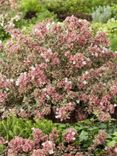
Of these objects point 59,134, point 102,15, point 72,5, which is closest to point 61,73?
point 59,134

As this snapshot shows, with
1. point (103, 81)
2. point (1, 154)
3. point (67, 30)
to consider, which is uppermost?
point (67, 30)

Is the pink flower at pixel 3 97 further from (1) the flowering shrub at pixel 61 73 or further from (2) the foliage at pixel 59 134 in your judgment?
(2) the foliage at pixel 59 134

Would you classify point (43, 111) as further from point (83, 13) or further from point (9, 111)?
point (83, 13)

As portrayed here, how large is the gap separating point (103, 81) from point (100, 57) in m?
0.38

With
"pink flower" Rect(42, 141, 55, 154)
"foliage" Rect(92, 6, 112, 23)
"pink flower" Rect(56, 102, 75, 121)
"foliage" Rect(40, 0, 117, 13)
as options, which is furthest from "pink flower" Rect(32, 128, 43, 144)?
"foliage" Rect(40, 0, 117, 13)

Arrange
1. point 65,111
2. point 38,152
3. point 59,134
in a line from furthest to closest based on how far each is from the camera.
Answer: point 65,111 → point 59,134 → point 38,152

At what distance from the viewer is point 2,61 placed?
7277 millimetres

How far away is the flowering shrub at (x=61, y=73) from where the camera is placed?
673cm

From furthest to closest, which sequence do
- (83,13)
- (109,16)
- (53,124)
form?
1. (83,13)
2. (109,16)
3. (53,124)

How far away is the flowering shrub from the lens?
6.73 metres

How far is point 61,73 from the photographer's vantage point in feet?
22.7

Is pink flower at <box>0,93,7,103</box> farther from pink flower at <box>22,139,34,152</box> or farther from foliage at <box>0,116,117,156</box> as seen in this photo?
pink flower at <box>22,139,34,152</box>

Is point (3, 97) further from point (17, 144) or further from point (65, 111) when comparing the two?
point (17, 144)

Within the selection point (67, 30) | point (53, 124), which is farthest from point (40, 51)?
point (53, 124)
